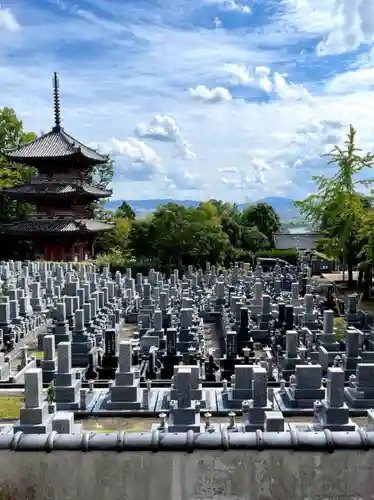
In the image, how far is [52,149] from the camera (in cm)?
4109

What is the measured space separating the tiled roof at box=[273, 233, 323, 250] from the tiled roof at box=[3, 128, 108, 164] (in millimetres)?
18658

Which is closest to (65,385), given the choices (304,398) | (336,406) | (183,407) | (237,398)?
(183,407)

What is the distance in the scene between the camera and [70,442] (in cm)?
721

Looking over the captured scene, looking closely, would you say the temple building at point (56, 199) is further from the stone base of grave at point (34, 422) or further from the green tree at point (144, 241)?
the stone base of grave at point (34, 422)

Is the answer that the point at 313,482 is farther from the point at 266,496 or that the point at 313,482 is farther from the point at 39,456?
the point at 39,456

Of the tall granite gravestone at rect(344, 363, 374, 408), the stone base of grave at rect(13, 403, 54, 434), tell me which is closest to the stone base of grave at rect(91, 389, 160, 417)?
the stone base of grave at rect(13, 403, 54, 434)

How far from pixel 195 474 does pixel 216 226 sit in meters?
31.5

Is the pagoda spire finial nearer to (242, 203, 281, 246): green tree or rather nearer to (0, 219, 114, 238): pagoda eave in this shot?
(0, 219, 114, 238): pagoda eave

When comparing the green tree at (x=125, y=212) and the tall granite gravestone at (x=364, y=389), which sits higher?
the green tree at (x=125, y=212)

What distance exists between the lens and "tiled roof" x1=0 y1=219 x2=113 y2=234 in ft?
126

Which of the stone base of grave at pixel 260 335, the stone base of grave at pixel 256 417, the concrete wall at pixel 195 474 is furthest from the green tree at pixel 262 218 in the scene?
the concrete wall at pixel 195 474

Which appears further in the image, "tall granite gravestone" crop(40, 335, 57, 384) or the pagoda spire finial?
the pagoda spire finial

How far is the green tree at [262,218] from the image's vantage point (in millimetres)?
52438

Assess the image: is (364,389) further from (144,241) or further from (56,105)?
(56,105)
